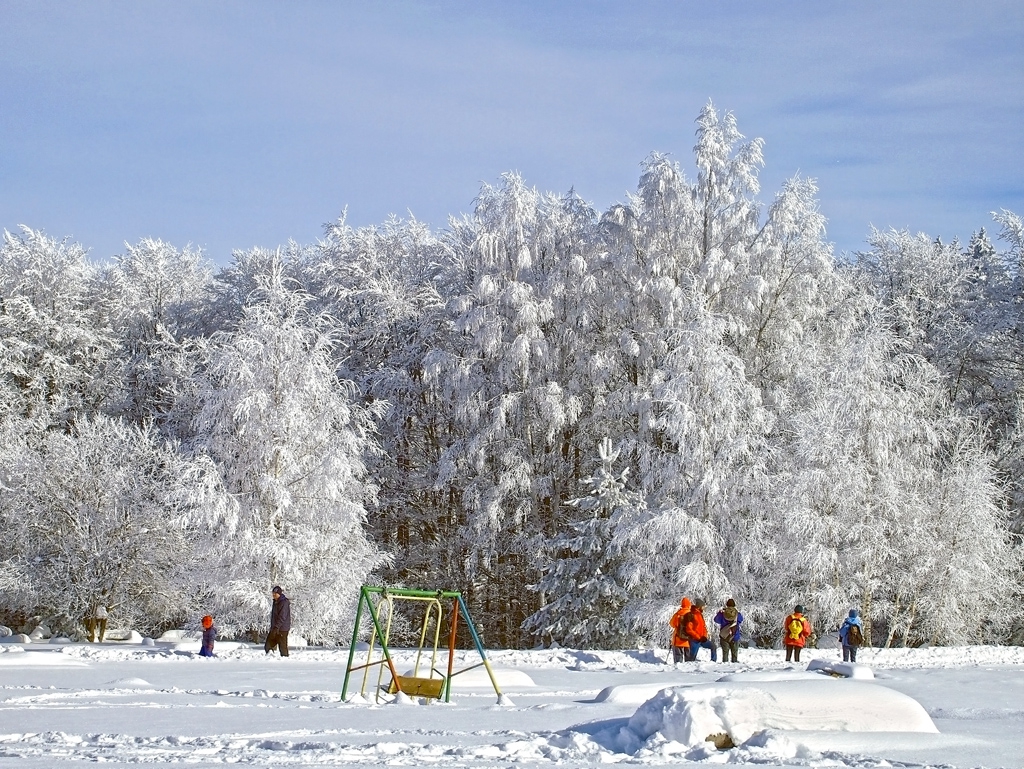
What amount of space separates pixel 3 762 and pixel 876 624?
30.0 metres

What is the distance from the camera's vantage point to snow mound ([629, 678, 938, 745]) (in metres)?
9.96

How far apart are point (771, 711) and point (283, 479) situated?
2136 cm

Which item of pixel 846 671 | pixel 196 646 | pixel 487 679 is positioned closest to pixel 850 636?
pixel 846 671

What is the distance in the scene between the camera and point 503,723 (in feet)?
38.8

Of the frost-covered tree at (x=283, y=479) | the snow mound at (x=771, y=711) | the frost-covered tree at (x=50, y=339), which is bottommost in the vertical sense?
the snow mound at (x=771, y=711)

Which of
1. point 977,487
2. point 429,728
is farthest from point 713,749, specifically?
point 977,487

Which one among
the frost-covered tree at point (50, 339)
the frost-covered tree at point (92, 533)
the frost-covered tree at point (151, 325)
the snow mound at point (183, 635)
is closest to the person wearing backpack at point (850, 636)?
the snow mound at point (183, 635)

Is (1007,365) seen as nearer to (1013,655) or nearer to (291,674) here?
(1013,655)

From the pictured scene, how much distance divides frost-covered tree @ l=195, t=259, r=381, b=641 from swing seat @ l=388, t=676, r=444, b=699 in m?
14.6

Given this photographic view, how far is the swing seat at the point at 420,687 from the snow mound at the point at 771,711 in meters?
4.42

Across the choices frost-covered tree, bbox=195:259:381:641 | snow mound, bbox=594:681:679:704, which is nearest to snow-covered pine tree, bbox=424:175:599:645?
frost-covered tree, bbox=195:259:381:641

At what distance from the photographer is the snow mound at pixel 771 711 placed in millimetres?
9961

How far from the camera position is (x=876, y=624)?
34.6 metres

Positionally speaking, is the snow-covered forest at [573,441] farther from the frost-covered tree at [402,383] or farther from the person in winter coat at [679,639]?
the person in winter coat at [679,639]
